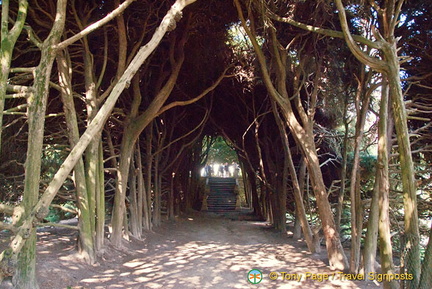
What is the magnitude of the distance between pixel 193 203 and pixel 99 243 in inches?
456

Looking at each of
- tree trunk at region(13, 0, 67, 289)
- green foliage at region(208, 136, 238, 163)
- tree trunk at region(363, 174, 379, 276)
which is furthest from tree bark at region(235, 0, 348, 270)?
green foliage at region(208, 136, 238, 163)

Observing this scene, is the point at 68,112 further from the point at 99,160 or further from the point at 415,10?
the point at 415,10

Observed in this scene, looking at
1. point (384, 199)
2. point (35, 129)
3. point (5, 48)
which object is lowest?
point (384, 199)

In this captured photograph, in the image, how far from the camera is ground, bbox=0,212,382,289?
4.66 meters

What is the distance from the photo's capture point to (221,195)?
805 inches

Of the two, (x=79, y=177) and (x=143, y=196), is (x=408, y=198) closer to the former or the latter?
(x=79, y=177)

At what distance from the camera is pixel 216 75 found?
380 inches

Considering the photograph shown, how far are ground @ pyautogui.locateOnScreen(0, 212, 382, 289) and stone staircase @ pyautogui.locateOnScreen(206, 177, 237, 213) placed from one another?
10188mm

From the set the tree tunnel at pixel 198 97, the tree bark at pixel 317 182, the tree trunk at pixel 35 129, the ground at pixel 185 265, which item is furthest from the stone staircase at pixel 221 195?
the tree trunk at pixel 35 129

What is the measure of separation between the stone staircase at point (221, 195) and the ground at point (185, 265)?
33.4 ft

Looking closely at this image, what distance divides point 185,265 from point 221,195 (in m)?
14.8

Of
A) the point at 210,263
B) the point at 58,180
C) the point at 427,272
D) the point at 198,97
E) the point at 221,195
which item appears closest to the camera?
the point at 58,180

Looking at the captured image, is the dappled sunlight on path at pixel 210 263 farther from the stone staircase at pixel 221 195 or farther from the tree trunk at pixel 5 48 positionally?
the stone staircase at pixel 221 195

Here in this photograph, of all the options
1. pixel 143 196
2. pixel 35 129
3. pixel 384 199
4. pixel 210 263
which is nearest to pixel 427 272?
pixel 384 199
